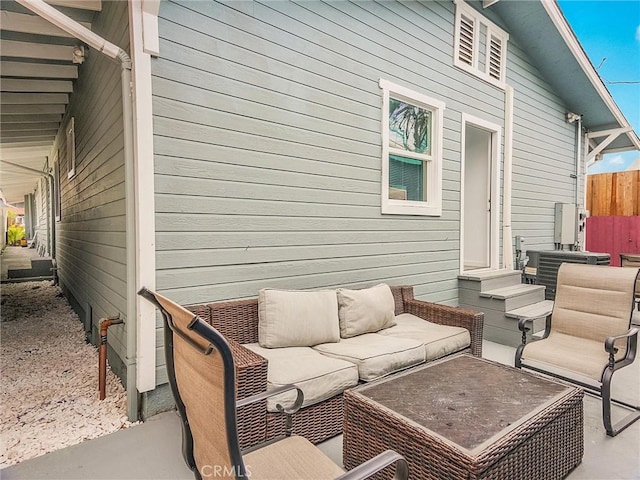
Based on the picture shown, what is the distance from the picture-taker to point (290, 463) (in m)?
1.39

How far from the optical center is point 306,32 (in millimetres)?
3197

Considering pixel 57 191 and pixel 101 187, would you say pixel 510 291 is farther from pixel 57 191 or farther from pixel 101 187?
pixel 57 191

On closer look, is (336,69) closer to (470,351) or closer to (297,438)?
(470,351)

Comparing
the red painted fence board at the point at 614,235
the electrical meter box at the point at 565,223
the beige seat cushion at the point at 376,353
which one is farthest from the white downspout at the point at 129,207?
the red painted fence board at the point at 614,235

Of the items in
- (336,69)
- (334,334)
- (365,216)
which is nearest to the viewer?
(334,334)

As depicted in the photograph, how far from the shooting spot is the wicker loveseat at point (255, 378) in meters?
1.93

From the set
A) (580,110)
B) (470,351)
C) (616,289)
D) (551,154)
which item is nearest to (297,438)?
(470,351)

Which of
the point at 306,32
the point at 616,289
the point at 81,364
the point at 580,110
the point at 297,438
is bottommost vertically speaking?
the point at 81,364

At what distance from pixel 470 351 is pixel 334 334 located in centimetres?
131

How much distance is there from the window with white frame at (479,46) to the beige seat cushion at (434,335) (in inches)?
135

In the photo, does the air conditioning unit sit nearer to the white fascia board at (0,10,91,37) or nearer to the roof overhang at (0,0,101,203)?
the roof overhang at (0,0,101,203)

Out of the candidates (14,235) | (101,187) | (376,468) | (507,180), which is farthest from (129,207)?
(14,235)

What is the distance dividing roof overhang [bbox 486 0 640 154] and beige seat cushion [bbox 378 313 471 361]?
4.57m

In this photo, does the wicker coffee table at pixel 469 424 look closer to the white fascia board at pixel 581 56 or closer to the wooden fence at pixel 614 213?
the white fascia board at pixel 581 56
